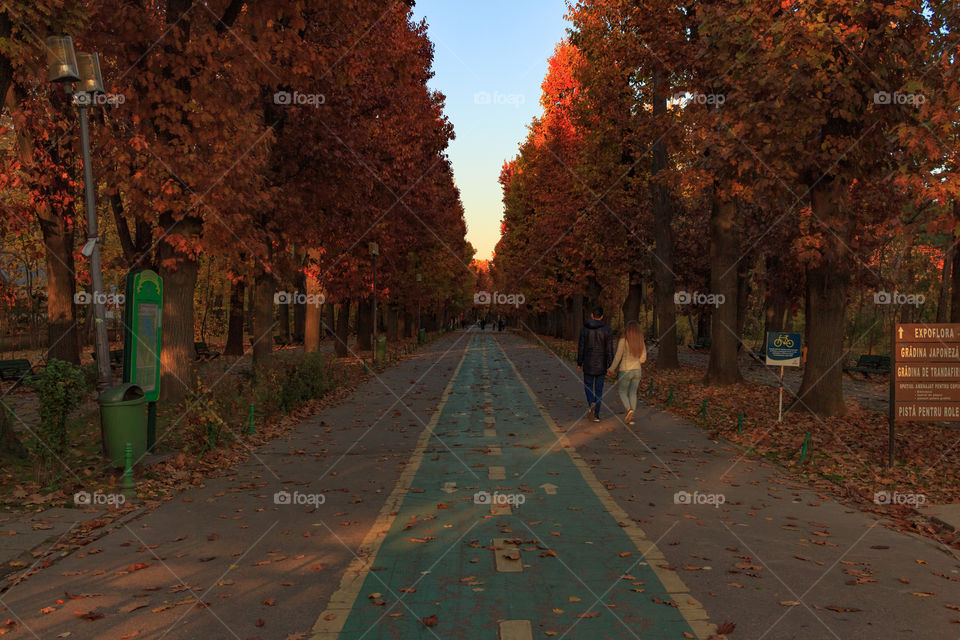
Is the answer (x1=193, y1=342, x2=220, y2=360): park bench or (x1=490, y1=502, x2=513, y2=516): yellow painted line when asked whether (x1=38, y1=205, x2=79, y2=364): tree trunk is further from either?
(x1=490, y1=502, x2=513, y2=516): yellow painted line

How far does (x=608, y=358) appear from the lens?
14.5 metres

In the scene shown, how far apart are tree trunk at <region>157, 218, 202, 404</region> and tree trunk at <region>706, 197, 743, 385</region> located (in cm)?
1376

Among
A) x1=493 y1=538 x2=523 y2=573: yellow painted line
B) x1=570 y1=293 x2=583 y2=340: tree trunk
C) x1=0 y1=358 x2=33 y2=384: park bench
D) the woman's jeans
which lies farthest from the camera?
x1=570 y1=293 x2=583 y2=340: tree trunk

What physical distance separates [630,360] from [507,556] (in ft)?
27.6

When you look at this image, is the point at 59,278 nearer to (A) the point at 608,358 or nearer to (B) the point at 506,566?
(A) the point at 608,358

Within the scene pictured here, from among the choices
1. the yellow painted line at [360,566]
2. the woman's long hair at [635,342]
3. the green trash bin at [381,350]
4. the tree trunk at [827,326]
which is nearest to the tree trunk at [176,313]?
the yellow painted line at [360,566]

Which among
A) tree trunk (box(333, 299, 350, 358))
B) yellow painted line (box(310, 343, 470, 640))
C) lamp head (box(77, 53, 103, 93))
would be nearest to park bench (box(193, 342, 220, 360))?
tree trunk (box(333, 299, 350, 358))

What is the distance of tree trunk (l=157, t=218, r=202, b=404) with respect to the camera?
1450 cm

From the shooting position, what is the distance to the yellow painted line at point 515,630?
4.54 m

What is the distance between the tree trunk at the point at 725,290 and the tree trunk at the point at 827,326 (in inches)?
225

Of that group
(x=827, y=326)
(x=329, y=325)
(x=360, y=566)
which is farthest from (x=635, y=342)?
(x=329, y=325)

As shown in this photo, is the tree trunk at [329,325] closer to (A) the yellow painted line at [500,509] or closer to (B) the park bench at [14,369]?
(B) the park bench at [14,369]

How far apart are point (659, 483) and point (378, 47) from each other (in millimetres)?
17025

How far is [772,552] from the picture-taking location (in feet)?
21.0
